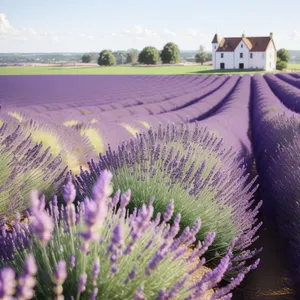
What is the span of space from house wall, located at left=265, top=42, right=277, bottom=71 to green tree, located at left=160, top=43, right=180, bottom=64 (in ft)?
95.8

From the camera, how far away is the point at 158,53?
99.3 meters

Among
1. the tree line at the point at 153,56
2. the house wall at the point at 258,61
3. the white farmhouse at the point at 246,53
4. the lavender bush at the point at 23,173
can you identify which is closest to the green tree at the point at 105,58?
the tree line at the point at 153,56

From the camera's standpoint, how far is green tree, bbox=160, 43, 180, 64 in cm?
9919

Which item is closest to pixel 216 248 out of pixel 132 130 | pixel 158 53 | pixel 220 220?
pixel 220 220

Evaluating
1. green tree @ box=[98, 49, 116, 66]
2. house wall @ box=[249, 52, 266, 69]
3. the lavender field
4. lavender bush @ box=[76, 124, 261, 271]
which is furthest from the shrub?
green tree @ box=[98, 49, 116, 66]

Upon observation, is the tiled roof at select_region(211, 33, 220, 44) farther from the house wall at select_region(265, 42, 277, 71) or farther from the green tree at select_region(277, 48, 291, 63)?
the green tree at select_region(277, 48, 291, 63)

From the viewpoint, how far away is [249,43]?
7388 centimetres

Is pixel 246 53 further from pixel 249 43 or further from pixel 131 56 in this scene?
pixel 131 56

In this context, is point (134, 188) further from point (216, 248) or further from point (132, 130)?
point (132, 130)

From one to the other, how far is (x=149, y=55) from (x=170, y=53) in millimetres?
5821

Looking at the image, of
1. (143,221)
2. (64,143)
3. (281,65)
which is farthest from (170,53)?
(143,221)

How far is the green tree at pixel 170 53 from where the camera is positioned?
9919cm

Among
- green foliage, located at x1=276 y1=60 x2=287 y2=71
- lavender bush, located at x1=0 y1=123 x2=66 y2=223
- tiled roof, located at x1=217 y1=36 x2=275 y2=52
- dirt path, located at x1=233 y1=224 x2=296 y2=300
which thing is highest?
tiled roof, located at x1=217 y1=36 x2=275 y2=52

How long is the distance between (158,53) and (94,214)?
330ft
